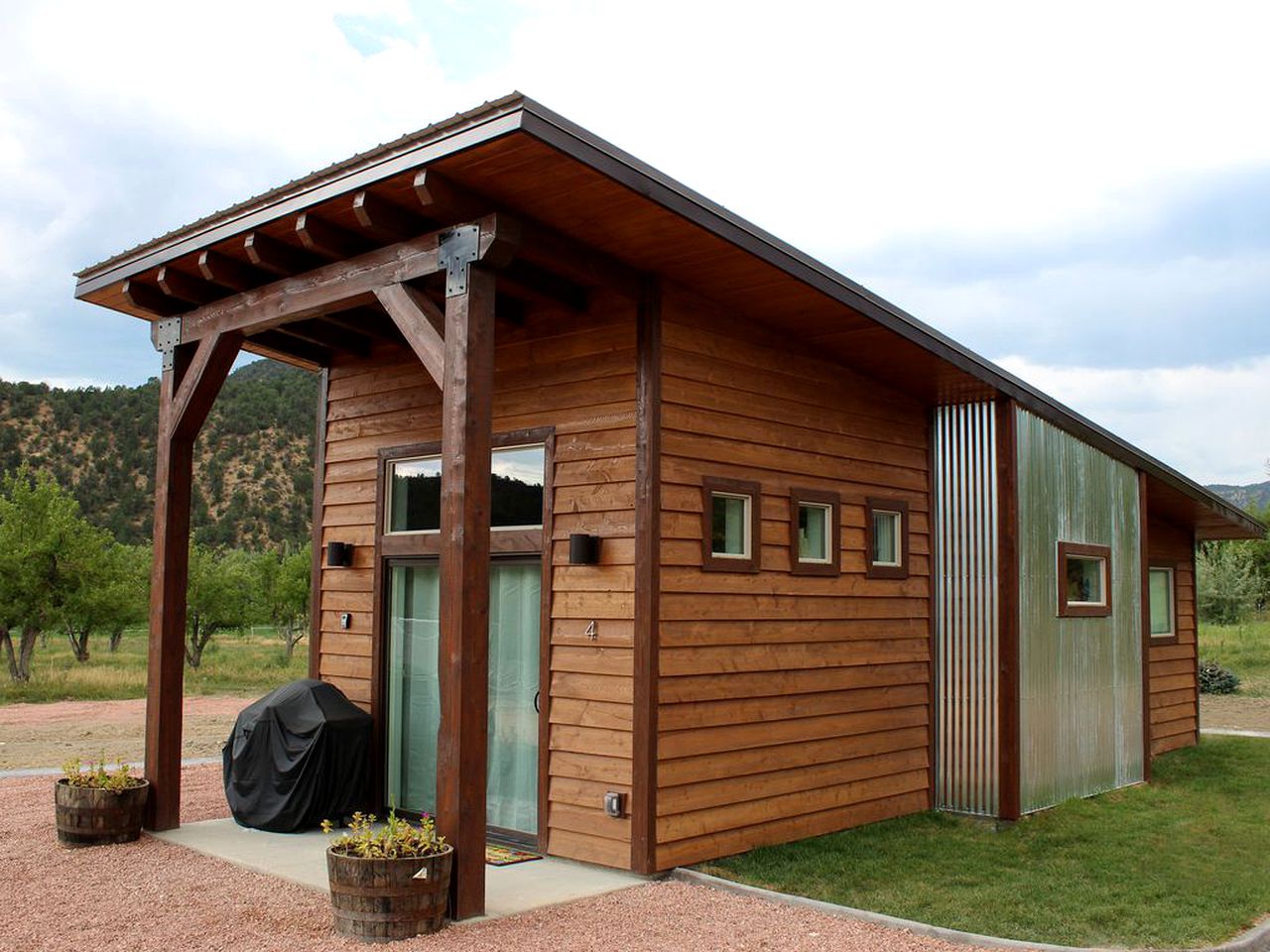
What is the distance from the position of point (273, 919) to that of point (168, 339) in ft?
13.0

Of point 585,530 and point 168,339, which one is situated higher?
point 168,339

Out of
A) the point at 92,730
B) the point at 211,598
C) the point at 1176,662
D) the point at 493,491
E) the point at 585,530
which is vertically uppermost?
the point at 493,491

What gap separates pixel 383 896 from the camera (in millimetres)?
4609

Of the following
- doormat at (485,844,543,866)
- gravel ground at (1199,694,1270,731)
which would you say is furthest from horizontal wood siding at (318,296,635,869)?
gravel ground at (1199,694,1270,731)

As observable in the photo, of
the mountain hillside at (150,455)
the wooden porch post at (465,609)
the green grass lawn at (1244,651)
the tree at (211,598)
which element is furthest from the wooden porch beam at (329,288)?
the mountain hillside at (150,455)

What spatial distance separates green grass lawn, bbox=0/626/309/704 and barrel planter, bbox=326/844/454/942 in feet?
41.2

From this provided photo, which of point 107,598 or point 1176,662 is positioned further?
point 107,598

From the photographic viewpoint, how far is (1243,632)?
26.0 m

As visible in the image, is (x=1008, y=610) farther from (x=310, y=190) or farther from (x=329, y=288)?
(x=310, y=190)

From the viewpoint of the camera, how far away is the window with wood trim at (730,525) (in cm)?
648

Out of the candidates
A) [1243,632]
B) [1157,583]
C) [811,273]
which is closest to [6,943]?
[811,273]

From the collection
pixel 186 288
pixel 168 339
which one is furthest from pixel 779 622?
pixel 168 339

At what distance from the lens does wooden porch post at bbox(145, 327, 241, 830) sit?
6797mm

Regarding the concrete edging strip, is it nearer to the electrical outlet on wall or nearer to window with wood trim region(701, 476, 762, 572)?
the electrical outlet on wall
